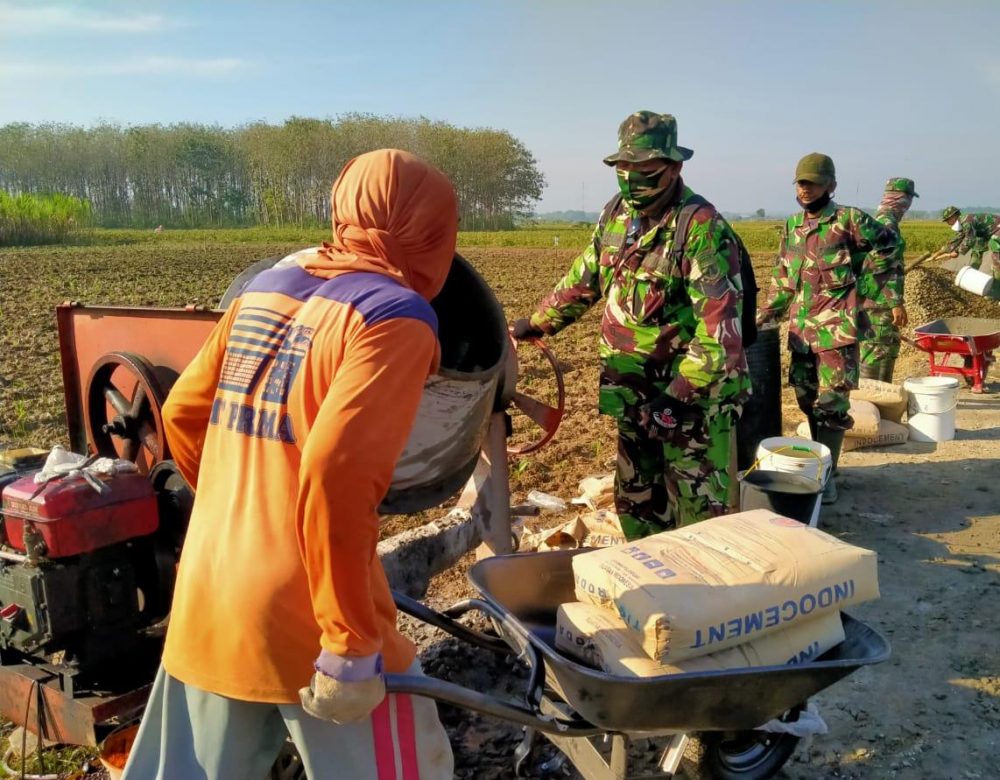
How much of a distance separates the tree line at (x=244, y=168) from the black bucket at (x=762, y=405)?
6125 cm

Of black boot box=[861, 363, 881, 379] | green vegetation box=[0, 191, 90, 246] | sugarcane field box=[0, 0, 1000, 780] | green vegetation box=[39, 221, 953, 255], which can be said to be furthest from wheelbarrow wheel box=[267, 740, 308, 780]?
green vegetation box=[0, 191, 90, 246]

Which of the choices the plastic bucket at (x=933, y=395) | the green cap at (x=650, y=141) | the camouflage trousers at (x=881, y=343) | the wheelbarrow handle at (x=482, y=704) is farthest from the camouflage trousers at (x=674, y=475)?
the camouflage trousers at (x=881, y=343)

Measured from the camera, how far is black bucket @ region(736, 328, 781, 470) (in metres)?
5.39

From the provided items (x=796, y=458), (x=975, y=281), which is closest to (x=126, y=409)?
(x=796, y=458)

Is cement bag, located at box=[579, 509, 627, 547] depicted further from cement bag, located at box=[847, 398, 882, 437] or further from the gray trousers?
cement bag, located at box=[847, 398, 882, 437]

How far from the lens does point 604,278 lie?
4.00m

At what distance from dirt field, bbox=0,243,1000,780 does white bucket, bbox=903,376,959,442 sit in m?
0.14

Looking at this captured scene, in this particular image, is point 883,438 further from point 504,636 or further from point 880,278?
point 504,636

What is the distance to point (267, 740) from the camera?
1.85 meters

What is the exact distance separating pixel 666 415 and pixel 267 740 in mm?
2330

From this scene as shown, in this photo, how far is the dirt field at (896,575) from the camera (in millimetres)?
2994

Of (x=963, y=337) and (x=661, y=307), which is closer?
(x=661, y=307)

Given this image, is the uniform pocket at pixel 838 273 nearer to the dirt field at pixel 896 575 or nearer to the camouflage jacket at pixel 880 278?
the camouflage jacket at pixel 880 278

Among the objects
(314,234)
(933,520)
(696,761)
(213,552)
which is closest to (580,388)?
(933,520)
